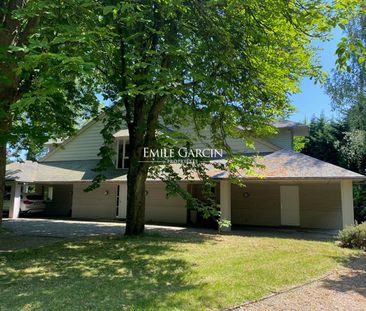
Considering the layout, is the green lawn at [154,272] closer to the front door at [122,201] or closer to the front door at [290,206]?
the front door at [290,206]

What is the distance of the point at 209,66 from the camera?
9391 mm

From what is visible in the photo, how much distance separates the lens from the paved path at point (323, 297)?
5641 mm

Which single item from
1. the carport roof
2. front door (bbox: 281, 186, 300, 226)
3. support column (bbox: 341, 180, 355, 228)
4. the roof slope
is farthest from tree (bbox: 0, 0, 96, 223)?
front door (bbox: 281, 186, 300, 226)

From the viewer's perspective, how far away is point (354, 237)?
38.7ft

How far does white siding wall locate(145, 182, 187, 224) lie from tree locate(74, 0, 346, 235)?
8.35 m

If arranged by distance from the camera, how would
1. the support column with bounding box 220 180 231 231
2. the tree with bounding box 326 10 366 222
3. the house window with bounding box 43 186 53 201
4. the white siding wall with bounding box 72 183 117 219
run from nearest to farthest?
the support column with bounding box 220 180 231 231 → the tree with bounding box 326 10 366 222 → the white siding wall with bounding box 72 183 117 219 → the house window with bounding box 43 186 53 201

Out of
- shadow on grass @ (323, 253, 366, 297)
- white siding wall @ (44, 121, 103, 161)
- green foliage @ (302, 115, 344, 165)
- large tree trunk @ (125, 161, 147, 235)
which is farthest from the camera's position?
green foliage @ (302, 115, 344, 165)

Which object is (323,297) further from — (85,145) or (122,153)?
(85,145)

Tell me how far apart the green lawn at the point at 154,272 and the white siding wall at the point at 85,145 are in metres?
13.0

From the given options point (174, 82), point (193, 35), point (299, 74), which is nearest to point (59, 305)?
point (174, 82)

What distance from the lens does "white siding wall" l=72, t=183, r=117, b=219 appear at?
22.3m

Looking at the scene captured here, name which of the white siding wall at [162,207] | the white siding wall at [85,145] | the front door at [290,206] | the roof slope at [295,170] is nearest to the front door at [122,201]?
the white siding wall at [162,207]

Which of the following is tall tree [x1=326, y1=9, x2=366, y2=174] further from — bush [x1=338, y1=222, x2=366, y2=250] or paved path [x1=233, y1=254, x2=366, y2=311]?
paved path [x1=233, y1=254, x2=366, y2=311]

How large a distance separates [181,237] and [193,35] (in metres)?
Answer: 8.07
